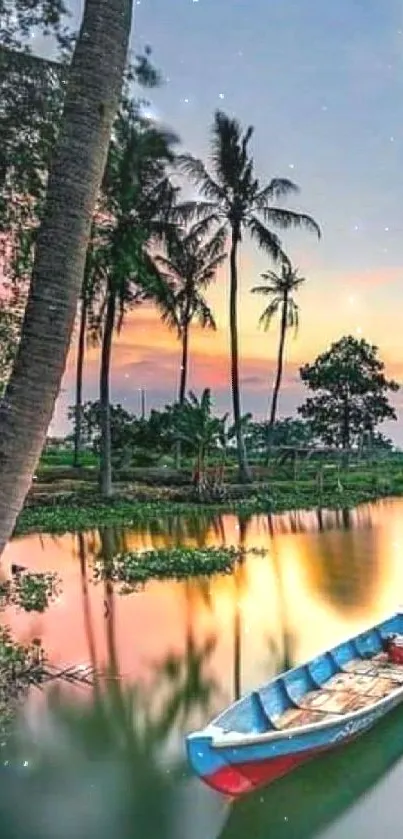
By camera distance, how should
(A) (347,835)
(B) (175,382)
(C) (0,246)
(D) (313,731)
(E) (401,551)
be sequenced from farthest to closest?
(B) (175,382), (E) (401,551), (C) (0,246), (D) (313,731), (A) (347,835)

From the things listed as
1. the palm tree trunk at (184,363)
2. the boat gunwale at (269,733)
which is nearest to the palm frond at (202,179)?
the palm tree trunk at (184,363)

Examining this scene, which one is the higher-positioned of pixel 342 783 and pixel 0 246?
pixel 0 246

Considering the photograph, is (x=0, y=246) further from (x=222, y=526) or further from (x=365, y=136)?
(x=222, y=526)

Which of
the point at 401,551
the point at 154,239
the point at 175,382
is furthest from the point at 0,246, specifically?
the point at 175,382

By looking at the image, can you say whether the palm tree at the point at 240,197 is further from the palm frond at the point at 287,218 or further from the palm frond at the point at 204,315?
the palm frond at the point at 204,315

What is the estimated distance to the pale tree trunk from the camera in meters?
2.88

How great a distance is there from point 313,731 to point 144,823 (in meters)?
1.18

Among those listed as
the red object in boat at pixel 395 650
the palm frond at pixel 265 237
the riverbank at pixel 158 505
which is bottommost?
the red object in boat at pixel 395 650

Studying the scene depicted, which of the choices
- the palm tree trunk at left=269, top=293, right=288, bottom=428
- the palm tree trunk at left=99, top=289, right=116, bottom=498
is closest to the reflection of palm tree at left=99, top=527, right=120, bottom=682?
the palm tree trunk at left=99, top=289, right=116, bottom=498

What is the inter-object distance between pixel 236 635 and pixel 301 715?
292 cm

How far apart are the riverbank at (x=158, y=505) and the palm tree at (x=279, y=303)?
4461 mm

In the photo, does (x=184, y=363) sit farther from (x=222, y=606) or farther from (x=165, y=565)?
(x=222, y=606)

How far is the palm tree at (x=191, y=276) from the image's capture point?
25.8m

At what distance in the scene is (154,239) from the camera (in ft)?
73.4
